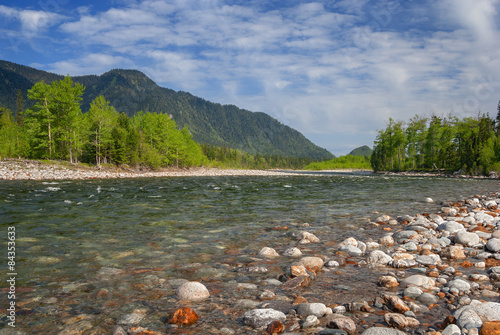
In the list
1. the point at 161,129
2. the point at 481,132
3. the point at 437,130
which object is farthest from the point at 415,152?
the point at 161,129

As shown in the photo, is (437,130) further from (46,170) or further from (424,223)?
(46,170)

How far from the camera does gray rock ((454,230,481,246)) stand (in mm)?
7398

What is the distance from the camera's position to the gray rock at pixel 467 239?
7398 millimetres

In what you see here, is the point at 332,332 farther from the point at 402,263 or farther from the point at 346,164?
the point at 346,164

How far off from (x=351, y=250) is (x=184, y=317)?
4585 millimetres

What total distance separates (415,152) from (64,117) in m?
93.6

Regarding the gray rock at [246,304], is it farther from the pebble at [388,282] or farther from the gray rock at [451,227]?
the gray rock at [451,227]

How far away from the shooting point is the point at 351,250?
683 centimetres

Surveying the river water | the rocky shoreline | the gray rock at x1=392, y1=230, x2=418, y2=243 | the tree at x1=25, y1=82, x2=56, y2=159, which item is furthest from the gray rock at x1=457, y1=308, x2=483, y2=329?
the tree at x1=25, y1=82, x2=56, y2=159

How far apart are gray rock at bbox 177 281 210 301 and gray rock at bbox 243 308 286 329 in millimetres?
976

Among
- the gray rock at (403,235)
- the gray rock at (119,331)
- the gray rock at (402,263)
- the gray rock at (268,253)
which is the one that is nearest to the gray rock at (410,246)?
the gray rock at (403,235)

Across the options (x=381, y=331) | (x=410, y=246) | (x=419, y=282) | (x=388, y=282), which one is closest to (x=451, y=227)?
(x=410, y=246)

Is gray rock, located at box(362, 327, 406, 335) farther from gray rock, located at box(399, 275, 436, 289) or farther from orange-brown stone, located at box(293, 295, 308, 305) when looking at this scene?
gray rock, located at box(399, 275, 436, 289)

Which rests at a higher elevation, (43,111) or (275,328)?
(43,111)
